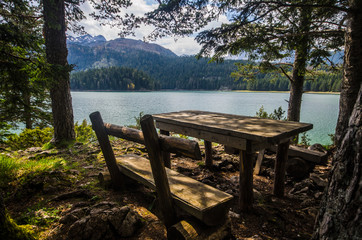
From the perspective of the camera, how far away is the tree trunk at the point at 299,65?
6660 mm

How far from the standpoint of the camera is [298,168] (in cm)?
459

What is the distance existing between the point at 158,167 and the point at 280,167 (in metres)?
2.76

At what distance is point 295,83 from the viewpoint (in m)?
8.89

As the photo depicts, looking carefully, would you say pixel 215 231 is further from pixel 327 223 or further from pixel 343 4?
pixel 343 4

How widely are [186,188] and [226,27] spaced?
20.3ft

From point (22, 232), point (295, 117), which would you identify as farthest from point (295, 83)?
point (22, 232)

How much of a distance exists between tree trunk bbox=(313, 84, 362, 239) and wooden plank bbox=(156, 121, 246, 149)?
5.01ft

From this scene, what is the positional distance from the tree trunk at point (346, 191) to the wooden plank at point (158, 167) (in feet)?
5.01

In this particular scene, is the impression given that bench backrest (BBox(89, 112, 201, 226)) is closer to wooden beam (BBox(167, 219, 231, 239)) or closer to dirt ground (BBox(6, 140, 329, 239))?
wooden beam (BBox(167, 219, 231, 239))

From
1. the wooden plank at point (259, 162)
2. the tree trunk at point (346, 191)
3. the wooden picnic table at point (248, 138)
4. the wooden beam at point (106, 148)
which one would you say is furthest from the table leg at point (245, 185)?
the wooden beam at point (106, 148)

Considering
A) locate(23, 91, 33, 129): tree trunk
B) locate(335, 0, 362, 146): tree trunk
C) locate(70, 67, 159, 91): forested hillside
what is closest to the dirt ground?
locate(23, 91, 33, 129): tree trunk

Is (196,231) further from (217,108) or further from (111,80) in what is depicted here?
(111,80)

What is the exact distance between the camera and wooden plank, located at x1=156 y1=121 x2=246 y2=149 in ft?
9.76

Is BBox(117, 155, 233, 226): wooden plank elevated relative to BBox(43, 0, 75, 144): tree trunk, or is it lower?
lower
